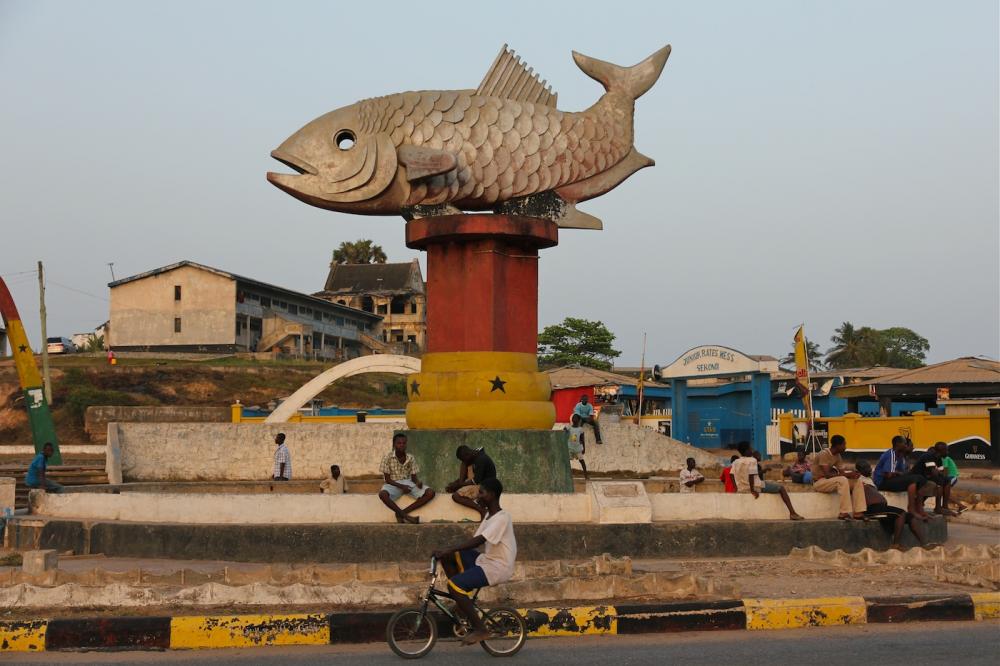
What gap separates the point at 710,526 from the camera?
12.5 meters

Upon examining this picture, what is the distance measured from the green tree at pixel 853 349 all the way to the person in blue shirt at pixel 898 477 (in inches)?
2548

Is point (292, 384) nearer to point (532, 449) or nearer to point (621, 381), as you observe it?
point (621, 381)

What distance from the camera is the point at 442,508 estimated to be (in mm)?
12430

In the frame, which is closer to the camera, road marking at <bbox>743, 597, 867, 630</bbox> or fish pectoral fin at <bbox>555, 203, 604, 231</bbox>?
road marking at <bbox>743, 597, 867, 630</bbox>

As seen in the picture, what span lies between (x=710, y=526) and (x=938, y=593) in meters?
3.11

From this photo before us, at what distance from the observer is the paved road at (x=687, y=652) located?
7723 mm

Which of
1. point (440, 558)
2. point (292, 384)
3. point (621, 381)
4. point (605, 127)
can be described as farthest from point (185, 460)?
point (292, 384)

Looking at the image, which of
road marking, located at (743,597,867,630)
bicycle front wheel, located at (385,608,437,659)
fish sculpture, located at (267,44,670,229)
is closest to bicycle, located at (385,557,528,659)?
bicycle front wheel, located at (385,608,437,659)

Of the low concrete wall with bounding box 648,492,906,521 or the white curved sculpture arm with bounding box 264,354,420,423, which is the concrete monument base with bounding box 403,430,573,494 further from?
the white curved sculpture arm with bounding box 264,354,420,423

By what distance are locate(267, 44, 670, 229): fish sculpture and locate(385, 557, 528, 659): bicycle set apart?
26.4ft

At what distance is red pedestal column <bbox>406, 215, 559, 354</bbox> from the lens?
1470 cm

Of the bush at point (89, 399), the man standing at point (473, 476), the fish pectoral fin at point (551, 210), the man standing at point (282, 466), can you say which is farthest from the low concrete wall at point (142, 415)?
the man standing at point (473, 476)

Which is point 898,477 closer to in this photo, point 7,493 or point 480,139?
point 480,139

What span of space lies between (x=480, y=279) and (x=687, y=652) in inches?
307
